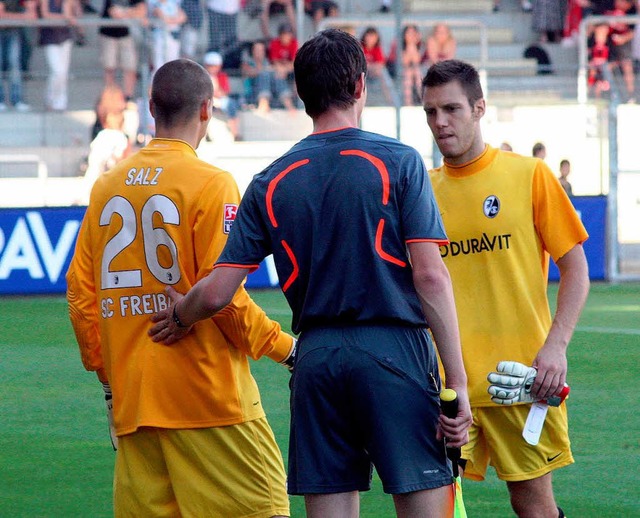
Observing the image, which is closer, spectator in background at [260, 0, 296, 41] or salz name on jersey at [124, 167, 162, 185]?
salz name on jersey at [124, 167, 162, 185]

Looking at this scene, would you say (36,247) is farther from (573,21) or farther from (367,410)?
(367,410)

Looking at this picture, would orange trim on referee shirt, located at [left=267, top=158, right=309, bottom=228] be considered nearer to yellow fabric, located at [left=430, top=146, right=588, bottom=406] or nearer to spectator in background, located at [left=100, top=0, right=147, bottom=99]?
yellow fabric, located at [left=430, top=146, right=588, bottom=406]

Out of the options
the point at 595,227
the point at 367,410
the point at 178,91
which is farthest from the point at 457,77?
the point at 595,227

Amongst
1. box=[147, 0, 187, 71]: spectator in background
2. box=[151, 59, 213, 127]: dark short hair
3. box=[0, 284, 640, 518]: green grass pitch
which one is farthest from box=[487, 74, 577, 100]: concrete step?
box=[151, 59, 213, 127]: dark short hair

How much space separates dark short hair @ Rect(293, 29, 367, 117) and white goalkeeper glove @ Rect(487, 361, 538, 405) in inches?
49.6

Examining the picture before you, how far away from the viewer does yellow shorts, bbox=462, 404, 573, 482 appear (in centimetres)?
465

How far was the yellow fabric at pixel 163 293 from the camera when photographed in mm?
4105

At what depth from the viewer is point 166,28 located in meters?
18.5

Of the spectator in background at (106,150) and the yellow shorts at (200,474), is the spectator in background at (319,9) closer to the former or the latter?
the spectator in background at (106,150)

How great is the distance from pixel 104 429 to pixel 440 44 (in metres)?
14.2

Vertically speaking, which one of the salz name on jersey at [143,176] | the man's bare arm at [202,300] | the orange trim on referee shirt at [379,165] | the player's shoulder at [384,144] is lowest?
the man's bare arm at [202,300]

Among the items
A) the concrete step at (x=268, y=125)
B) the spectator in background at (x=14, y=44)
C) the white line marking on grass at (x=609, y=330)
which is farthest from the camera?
the concrete step at (x=268, y=125)

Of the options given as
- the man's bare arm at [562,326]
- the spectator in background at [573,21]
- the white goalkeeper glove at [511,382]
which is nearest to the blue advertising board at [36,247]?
the spectator in background at [573,21]

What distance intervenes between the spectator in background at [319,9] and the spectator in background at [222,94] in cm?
283
